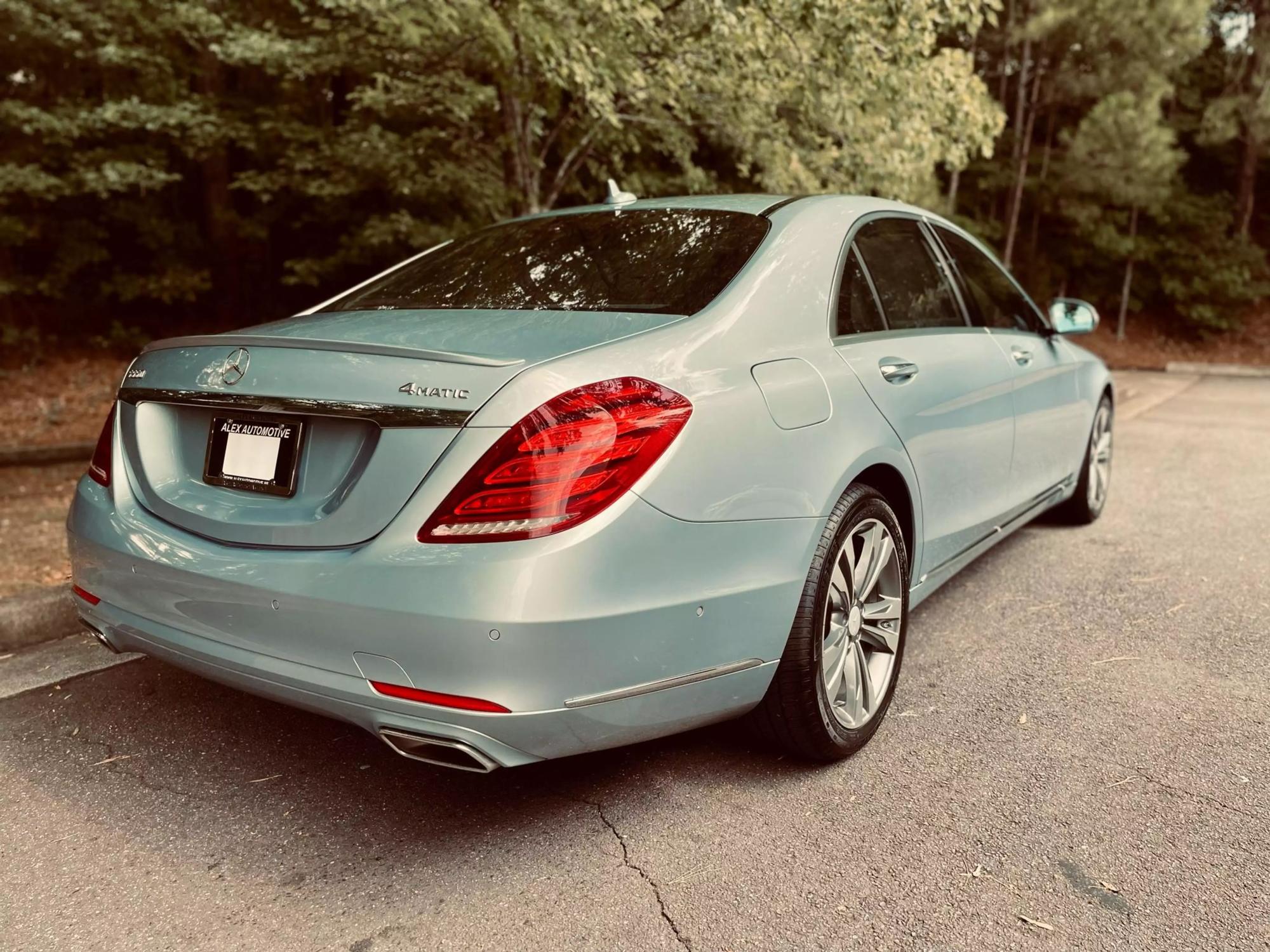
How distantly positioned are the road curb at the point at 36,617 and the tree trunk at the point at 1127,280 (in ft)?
69.2

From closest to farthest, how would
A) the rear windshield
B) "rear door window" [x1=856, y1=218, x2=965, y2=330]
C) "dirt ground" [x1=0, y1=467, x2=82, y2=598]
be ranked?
the rear windshield < "rear door window" [x1=856, y1=218, x2=965, y2=330] < "dirt ground" [x1=0, y1=467, x2=82, y2=598]

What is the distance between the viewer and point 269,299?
16719mm

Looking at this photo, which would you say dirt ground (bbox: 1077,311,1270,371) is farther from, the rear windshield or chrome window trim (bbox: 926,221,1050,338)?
the rear windshield

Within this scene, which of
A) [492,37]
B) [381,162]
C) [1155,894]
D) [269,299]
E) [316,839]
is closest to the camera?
[1155,894]

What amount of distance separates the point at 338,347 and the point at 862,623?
163cm

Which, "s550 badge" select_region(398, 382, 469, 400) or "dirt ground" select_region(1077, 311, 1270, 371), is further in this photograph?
"dirt ground" select_region(1077, 311, 1270, 371)

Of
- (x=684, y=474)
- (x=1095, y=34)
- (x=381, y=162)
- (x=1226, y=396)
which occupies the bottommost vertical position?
(x=1226, y=396)

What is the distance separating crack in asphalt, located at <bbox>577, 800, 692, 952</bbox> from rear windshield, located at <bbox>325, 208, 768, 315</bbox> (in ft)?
4.14

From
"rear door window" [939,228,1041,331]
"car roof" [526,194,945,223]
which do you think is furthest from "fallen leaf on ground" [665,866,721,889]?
"rear door window" [939,228,1041,331]

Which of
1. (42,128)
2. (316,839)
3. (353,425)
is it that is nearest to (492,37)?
(353,425)

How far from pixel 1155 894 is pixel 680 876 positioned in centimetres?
103

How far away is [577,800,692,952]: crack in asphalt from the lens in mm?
2125

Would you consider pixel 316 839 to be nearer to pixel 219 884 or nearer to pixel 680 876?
pixel 219 884

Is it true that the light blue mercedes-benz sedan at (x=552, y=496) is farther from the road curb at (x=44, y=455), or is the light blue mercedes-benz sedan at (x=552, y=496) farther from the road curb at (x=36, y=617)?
the road curb at (x=44, y=455)
